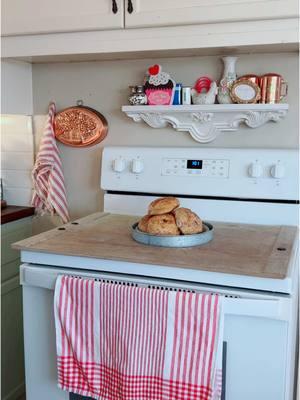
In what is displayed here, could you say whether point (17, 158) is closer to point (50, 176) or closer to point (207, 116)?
point (50, 176)

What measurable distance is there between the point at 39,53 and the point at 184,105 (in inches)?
19.9

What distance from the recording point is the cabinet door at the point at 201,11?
1.25 metres

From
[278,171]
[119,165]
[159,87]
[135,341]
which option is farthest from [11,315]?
[278,171]

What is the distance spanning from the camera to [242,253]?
3.83ft

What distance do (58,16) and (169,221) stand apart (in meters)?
0.75

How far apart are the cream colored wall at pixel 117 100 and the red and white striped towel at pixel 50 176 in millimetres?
41

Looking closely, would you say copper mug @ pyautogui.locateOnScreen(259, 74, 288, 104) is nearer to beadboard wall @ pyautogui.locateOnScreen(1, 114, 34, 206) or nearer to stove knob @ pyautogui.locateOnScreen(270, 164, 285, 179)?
stove knob @ pyautogui.locateOnScreen(270, 164, 285, 179)

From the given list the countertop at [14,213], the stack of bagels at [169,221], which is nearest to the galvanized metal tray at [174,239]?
the stack of bagels at [169,221]

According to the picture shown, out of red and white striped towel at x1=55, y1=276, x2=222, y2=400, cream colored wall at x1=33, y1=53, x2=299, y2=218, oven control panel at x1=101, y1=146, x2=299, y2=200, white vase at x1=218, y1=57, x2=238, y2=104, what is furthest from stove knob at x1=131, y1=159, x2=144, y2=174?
red and white striped towel at x1=55, y1=276, x2=222, y2=400

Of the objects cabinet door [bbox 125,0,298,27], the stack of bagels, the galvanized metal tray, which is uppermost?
cabinet door [bbox 125,0,298,27]

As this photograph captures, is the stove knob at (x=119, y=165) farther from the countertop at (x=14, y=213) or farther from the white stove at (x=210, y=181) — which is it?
the countertop at (x=14, y=213)

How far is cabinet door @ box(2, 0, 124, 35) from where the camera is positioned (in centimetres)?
141

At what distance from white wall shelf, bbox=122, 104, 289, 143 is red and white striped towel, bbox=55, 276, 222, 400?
0.68 metres

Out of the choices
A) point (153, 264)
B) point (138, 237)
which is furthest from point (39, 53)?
point (153, 264)
